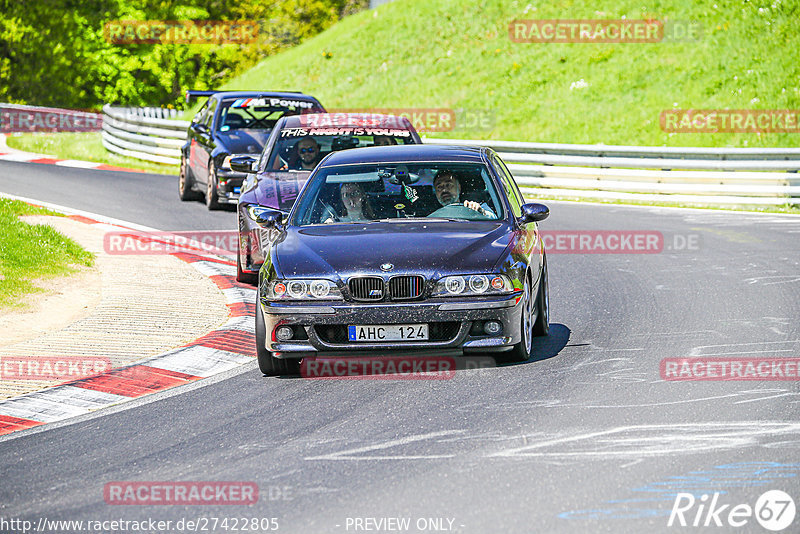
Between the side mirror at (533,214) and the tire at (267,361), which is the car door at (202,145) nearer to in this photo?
the side mirror at (533,214)

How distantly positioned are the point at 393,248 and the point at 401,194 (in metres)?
1.14

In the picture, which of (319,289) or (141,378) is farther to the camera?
(141,378)

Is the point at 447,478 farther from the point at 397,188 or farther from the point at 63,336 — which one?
the point at 63,336

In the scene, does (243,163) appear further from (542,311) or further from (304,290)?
(304,290)

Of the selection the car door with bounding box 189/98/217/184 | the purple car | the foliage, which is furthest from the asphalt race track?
the foliage

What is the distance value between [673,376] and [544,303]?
1.64 m

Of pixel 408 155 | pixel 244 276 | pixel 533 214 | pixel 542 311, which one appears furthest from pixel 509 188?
pixel 244 276

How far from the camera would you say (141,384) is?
8.56 meters

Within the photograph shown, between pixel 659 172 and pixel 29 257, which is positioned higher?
pixel 29 257

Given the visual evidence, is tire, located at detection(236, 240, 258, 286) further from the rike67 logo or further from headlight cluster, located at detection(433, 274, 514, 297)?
the rike67 logo

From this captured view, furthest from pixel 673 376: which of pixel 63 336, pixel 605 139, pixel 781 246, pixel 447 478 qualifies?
pixel 605 139

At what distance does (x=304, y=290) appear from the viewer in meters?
8.31

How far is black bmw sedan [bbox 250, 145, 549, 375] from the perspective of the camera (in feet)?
27.0

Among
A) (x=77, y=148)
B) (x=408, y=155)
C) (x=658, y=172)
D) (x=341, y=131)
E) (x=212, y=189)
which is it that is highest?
(x=408, y=155)
